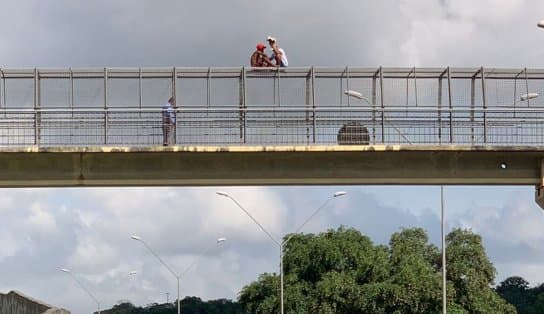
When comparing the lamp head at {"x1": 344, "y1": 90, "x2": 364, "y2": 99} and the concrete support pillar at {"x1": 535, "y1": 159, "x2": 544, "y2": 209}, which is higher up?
the lamp head at {"x1": 344, "y1": 90, "x2": 364, "y2": 99}

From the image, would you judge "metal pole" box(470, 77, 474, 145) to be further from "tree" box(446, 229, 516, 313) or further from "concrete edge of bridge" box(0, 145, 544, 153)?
"tree" box(446, 229, 516, 313)

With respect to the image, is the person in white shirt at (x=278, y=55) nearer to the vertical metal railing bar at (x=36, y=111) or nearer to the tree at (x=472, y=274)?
the vertical metal railing bar at (x=36, y=111)

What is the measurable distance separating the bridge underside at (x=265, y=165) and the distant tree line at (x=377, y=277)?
3357cm

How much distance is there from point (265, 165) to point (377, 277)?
128 ft

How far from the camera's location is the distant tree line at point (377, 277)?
64875mm

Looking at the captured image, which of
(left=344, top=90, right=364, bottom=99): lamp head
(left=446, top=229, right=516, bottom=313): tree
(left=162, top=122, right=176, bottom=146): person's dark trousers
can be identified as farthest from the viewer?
(left=446, top=229, right=516, bottom=313): tree

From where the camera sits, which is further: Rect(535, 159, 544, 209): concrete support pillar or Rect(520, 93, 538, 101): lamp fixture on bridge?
Rect(520, 93, 538, 101): lamp fixture on bridge

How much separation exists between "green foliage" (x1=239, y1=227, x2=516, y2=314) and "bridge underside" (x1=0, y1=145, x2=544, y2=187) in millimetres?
33427

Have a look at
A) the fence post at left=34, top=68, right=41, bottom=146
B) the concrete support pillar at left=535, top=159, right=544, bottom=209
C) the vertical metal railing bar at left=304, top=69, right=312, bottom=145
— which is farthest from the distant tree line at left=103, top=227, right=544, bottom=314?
the fence post at left=34, top=68, right=41, bottom=146

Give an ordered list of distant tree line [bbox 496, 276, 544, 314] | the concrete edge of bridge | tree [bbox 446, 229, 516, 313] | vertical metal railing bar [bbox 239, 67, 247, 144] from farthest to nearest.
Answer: distant tree line [bbox 496, 276, 544, 314], tree [bbox 446, 229, 516, 313], vertical metal railing bar [bbox 239, 67, 247, 144], the concrete edge of bridge

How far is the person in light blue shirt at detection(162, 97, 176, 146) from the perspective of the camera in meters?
A: 30.1

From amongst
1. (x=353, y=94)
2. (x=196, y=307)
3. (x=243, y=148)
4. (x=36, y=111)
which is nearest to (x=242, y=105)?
(x=243, y=148)

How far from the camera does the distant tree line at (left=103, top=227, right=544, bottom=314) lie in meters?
64.9

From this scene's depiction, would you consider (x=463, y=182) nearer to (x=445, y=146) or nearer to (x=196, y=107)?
(x=445, y=146)
